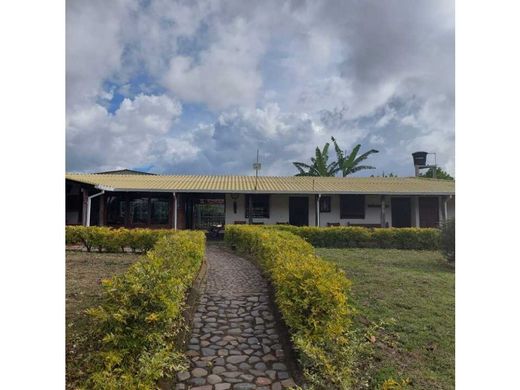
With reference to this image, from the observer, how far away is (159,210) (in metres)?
15.8

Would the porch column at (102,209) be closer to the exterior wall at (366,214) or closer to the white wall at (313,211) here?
the white wall at (313,211)

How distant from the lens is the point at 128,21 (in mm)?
2764

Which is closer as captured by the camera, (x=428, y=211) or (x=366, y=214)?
(x=366, y=214)

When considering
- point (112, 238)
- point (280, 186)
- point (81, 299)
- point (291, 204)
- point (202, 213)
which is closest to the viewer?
point (81, 299)

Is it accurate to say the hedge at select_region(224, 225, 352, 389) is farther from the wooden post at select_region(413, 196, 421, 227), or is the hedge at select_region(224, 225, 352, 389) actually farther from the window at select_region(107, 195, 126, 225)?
the wooden post at select_region(413, 196, 421, 227)

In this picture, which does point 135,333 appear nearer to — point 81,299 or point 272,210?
point 81,299

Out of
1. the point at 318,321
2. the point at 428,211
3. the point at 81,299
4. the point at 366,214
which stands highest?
→ the point at 428,211

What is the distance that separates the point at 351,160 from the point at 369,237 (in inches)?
410

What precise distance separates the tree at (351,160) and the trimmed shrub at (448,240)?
1340 cm

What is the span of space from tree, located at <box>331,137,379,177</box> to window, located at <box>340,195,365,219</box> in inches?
267

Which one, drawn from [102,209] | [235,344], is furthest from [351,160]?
[235,344]
